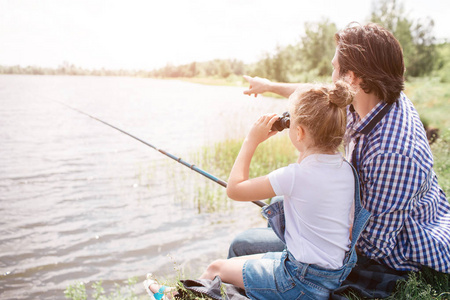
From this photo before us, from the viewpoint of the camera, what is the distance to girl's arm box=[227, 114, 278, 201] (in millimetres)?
1591

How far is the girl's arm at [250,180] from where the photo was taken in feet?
5.22

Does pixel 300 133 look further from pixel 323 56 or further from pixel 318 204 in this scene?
pixel 323 56

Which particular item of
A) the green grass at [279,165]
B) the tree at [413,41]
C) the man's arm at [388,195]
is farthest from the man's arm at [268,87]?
the tree at [413,41]

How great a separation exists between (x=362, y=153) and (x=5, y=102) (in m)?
21.6

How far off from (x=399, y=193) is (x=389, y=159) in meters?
0.17

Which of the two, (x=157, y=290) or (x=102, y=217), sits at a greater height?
(x=157, y=290)

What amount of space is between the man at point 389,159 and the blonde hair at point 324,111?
27 centimetres

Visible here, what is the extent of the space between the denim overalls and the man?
0.17m

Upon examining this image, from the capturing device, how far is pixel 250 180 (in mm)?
1620

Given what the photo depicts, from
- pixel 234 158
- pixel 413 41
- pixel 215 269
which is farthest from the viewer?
pixel 413 41

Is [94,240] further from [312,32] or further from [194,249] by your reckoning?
[312,32]

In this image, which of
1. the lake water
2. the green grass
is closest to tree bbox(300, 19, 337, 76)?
the green grass

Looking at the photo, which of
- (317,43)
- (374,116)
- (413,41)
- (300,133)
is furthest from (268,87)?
(317,43)

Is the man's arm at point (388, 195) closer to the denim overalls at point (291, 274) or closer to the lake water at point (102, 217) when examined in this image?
the denim overalls at point (291, 274)
